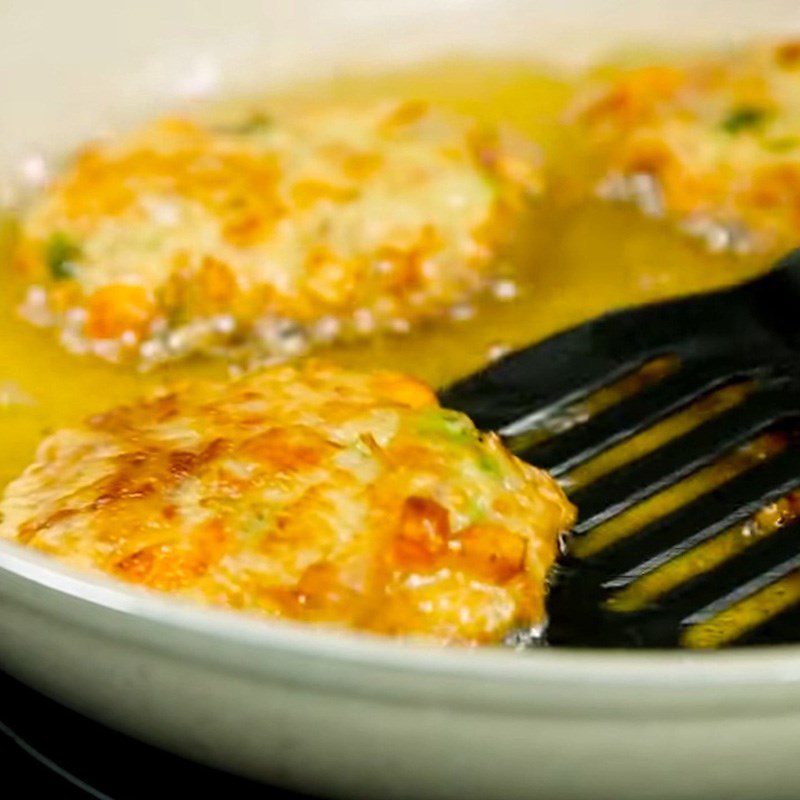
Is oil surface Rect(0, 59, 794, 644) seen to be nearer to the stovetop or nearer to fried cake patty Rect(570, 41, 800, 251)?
fried cake patty Rect(570, 41, 800, 251)

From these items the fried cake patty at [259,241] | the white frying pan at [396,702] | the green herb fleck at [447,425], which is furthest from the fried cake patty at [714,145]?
the white frying pan at [396,702]

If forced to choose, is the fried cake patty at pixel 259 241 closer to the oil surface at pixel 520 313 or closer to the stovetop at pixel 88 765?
the oil surface at pixel 520 313

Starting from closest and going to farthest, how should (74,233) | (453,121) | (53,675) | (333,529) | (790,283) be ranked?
(53,675) → (333,529) → (790,283) → (74,233) → (453,121)

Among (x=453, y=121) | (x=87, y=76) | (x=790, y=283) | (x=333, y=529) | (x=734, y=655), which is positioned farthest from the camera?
(x=87, y=76)

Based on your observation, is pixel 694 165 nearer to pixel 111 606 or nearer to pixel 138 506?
pixel 138 506

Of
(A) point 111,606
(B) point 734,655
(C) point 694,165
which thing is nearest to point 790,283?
(C) point 694,165

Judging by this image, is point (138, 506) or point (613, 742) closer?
point (613, 742)

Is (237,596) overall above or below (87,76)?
below

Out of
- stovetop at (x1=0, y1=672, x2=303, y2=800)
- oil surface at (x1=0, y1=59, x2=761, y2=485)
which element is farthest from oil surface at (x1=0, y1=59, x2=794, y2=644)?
stovetop at (x1=0, y1=672, x2=303, y2=800)

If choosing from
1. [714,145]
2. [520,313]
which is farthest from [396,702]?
[714,145]
